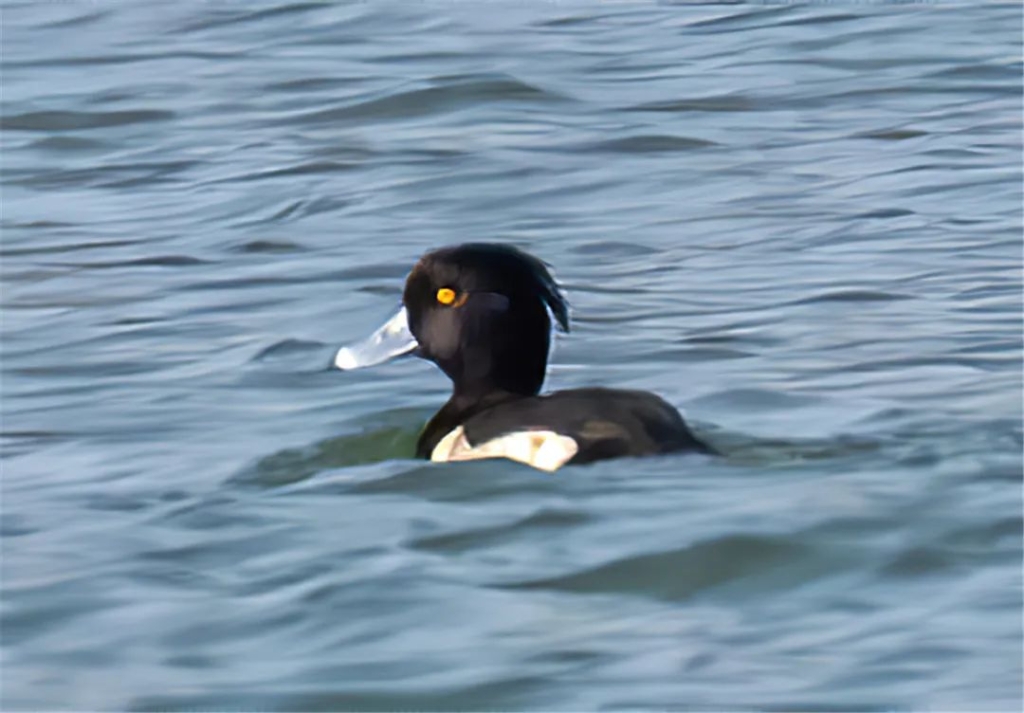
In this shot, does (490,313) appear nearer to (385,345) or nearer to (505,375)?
(505,375)

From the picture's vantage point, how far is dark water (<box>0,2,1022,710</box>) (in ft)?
18.1

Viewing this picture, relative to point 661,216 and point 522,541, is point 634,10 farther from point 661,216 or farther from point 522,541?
point 522,541

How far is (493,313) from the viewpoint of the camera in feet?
24.4

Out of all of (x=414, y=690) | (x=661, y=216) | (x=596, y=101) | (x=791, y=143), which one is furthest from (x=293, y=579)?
(x=596, y=101)

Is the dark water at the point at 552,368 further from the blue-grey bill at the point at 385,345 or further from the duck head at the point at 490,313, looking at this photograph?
the duck head at the point at 490,313

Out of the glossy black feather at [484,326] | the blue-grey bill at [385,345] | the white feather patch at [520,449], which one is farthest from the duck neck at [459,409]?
the blue-grey bill at [385,345]

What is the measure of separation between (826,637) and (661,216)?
5682mm

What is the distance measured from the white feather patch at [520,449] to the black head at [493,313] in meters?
0.31

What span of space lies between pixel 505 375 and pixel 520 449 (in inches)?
23.7

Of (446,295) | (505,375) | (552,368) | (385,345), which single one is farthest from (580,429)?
(552,368)

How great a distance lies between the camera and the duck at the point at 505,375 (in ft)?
22.3

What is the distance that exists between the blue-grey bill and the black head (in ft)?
0.97

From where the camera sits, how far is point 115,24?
16828 millimetres

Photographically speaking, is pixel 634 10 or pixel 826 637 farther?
pixel 634 10
